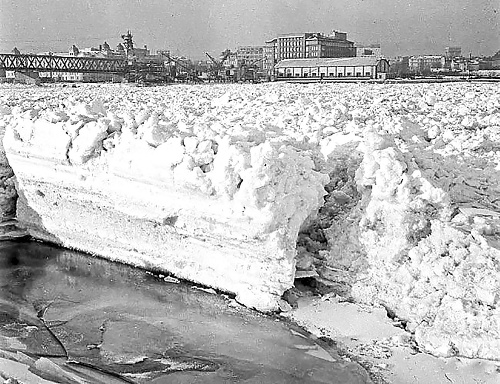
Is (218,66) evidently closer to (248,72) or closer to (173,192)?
(248,72)

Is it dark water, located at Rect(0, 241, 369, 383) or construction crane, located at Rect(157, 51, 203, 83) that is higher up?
construction crane, located at Rect(157, 51, 203, 83)

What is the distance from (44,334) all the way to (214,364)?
5.16 ft

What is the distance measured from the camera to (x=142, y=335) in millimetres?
5254

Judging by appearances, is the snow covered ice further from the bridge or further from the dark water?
the bridge

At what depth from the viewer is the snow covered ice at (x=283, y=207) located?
17.0ft

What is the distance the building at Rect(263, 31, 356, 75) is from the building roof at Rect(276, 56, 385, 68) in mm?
190

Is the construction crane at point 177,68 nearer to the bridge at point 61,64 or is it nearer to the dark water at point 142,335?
the bridge at point 61,64

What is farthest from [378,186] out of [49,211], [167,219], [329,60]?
[329,60]

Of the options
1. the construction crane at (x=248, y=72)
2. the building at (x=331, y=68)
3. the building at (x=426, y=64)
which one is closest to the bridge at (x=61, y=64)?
the construction crane at (x=248, y=72)

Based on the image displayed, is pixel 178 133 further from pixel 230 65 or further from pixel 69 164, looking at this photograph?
pixel 230 65

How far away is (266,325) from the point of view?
5.43m

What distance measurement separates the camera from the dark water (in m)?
4.61

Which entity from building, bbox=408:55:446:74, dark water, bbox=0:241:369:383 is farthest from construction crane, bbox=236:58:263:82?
dark water, bbox=0:241:369:383

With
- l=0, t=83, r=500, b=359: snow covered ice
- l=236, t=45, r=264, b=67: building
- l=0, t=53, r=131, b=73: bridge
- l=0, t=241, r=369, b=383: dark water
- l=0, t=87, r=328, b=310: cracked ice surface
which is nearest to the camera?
l=0, t=241, r=369, b=383: dark water
